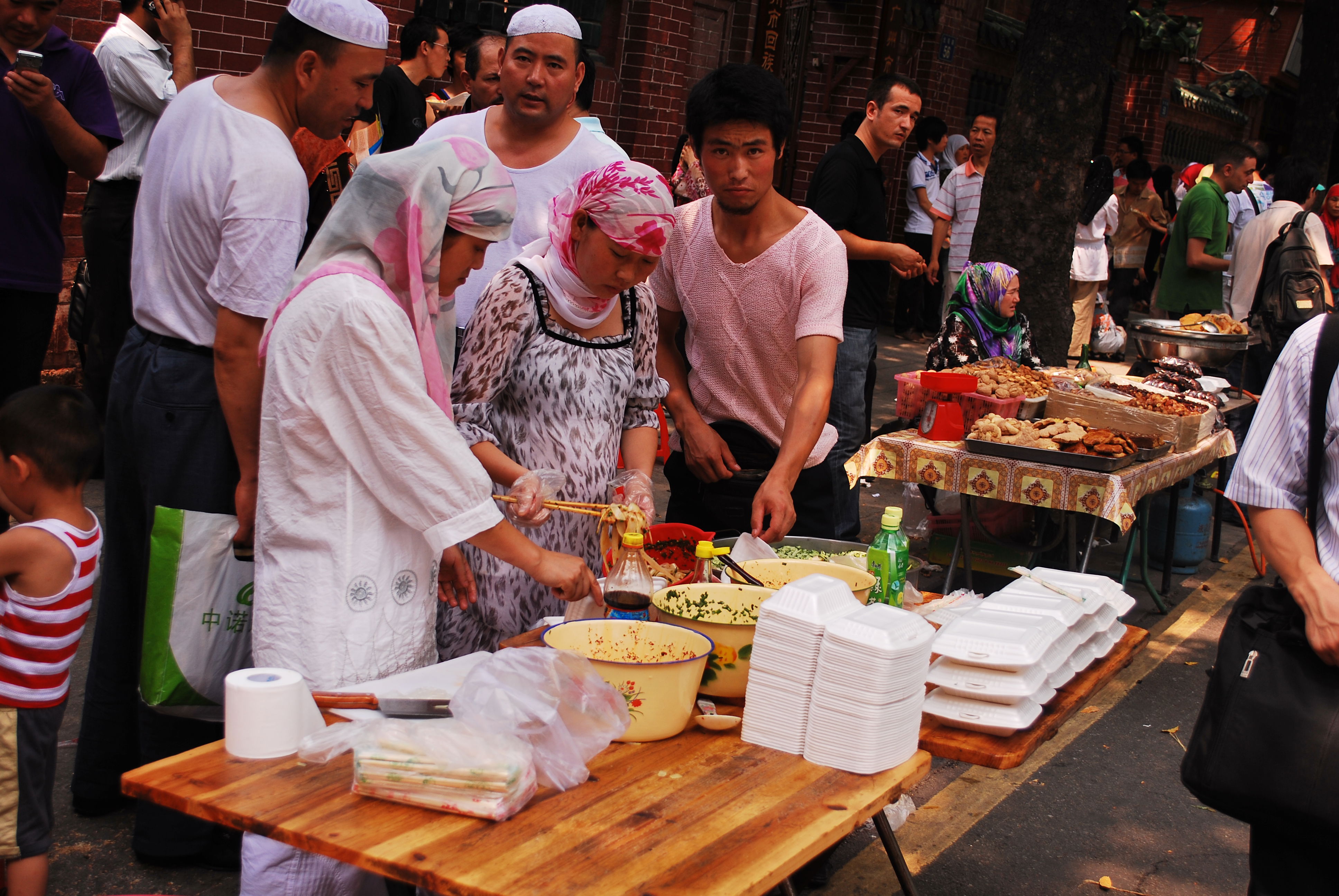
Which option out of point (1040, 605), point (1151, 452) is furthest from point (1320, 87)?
point (1040, 605)

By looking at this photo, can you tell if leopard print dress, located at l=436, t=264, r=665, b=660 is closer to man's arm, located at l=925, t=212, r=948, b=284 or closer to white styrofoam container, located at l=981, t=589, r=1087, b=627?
white styrofoam container, located at l=981, t=589, r=1087, b=627

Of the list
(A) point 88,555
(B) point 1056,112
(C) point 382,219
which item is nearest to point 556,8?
(C) point 382,219

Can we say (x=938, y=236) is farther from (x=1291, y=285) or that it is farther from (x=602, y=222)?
(x=602, y=222)

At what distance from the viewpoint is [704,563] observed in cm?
258

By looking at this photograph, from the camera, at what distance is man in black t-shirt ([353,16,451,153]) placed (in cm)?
612

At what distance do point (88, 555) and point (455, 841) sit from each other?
151 cm

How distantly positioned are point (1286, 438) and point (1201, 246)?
25.8ft

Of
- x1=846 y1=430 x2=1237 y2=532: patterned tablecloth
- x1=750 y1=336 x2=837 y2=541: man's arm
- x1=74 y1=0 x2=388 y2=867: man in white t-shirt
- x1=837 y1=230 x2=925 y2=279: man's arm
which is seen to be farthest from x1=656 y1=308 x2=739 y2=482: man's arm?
x1=837 y1=230 x2=925 y2=279: man's arm

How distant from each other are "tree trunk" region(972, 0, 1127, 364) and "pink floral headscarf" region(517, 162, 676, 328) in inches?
228

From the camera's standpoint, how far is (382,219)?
213cm

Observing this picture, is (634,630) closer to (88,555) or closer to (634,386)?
(634,386)

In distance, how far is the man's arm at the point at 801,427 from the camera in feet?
10.1

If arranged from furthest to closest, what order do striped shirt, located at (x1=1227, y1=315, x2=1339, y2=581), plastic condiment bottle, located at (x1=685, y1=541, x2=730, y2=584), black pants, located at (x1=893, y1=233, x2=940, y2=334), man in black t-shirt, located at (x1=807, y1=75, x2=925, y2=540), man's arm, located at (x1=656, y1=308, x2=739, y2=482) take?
black pants, located at (x1=893, y1=233, x2=940, y2=334) → man in black t-shirt, located at (x1=807, y1=75, x2=925, y2=540) → man's arm, located at (x1=656, y1=308, x2=739, y2=482) → plastic condiment bottle, located at (x1=685, y1=541, x2=730, y2=584) → striped shirt, located at (x1=1227, y1=315, x2=1339, y2=581)

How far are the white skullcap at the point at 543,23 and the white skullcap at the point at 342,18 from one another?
42.9 inches
